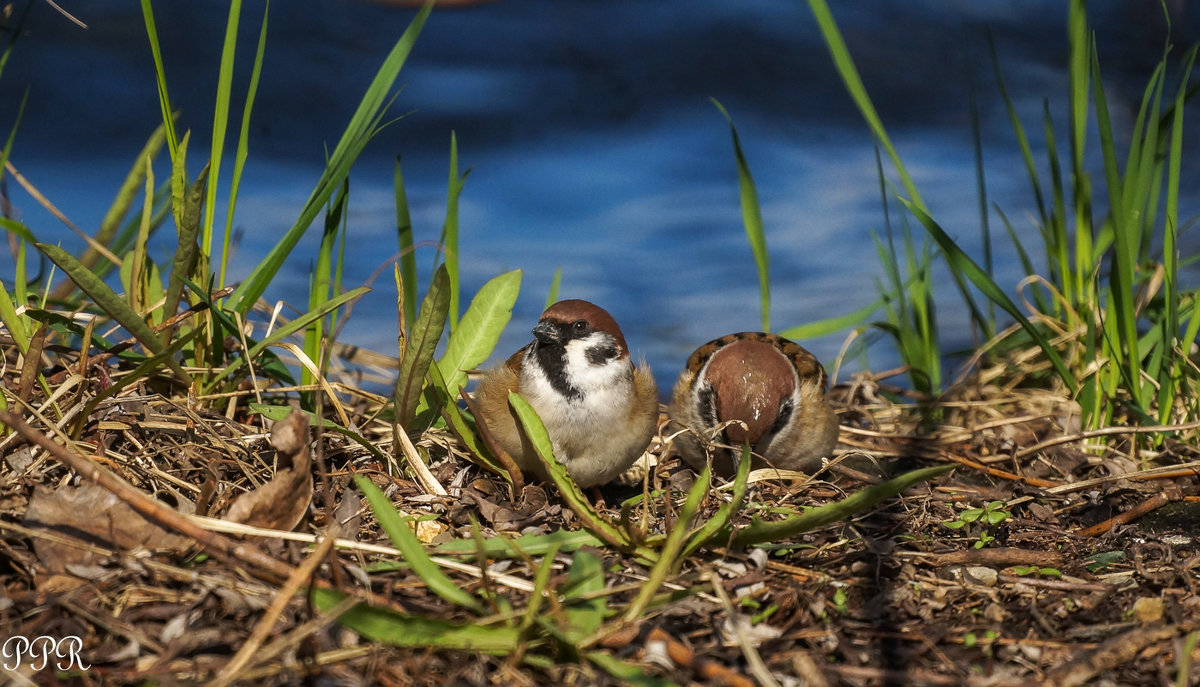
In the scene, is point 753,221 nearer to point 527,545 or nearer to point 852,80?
point 852,80

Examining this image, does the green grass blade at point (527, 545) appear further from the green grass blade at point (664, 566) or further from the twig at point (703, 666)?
the twig at point (703, 666)

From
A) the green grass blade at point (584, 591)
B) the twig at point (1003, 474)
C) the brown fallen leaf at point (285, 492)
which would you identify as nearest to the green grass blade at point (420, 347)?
the brown fallen leaf at point (285, 492)

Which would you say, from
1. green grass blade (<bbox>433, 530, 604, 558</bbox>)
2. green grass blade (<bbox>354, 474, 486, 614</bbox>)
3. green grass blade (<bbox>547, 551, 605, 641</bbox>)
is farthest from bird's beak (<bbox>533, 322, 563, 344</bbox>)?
green grass blade (<bbox>547, 551, 605, 641</bbox>)

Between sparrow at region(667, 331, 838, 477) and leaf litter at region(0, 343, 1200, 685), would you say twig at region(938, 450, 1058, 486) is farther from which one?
sparrow at region(667, 331, 838, 477)

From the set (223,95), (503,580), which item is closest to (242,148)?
(223,95)

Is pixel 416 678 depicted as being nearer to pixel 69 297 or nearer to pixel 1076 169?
pixel 69 297

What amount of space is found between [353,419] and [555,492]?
3.46 feet

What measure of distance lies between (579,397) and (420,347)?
0.71 meters

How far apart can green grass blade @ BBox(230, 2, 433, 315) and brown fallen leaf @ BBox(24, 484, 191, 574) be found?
131 centimetres

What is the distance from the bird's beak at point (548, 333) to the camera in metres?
3.86

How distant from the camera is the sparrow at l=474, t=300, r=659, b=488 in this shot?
3.71 metres

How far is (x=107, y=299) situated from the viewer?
3.29 m

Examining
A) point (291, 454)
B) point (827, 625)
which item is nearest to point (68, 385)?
point (291, 454)

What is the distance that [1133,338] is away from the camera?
14.0 ft
